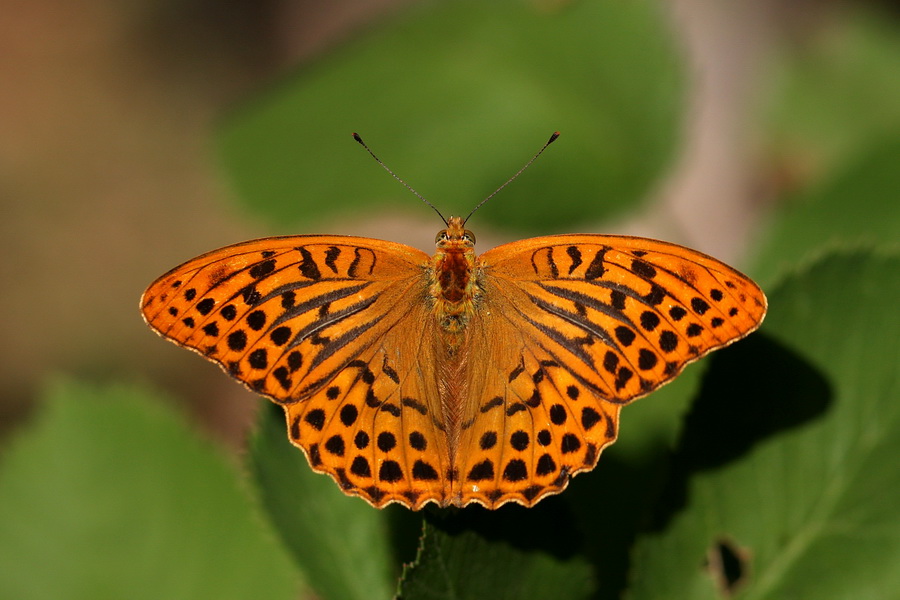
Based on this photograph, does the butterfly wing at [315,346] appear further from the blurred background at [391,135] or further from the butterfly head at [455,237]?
the blurred background at [391,135]

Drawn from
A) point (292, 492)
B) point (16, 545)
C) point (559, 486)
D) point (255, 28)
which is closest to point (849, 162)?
point (559, 486)

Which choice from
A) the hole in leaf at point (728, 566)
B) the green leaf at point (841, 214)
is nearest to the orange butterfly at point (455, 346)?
the hole in leaf at point (728, 566)

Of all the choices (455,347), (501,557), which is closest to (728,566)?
(501,557)

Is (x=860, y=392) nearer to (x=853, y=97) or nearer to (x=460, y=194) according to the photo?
→ (x=460, y=194)

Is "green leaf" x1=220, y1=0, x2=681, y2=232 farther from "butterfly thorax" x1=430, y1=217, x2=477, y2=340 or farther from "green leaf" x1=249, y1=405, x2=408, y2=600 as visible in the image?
"green leaf" x1=249, y1=405, x2=408, y2=600

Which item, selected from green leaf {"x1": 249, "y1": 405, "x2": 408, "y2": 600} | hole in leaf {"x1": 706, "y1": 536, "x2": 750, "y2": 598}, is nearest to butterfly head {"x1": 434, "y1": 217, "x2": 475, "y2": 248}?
green leaf {"x1": 249, "y1": 405, "x2": 408, "y2": 600}

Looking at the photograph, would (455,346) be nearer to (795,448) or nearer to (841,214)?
(795,448)
